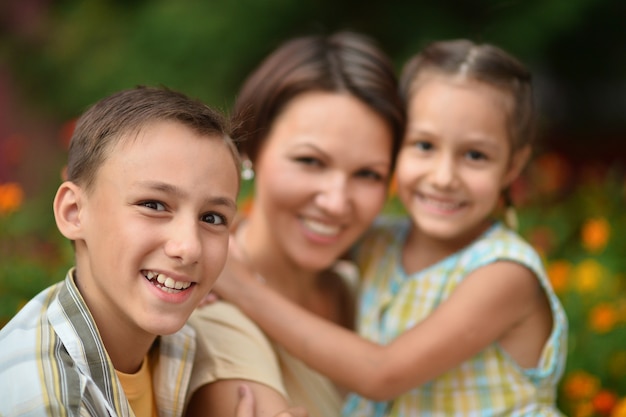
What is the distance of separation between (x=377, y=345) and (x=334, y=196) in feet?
1.52

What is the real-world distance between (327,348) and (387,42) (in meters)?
3.69

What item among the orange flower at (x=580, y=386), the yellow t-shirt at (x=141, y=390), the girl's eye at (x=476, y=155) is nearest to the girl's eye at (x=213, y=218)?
the yellow t-shirt at (x=141, y=390)

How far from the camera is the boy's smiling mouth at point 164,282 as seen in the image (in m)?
1.62

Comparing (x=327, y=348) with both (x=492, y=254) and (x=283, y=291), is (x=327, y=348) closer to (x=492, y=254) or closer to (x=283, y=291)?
(x=283, y=291)

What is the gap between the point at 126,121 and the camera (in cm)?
167

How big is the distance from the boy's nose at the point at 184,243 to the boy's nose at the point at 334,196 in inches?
30.8

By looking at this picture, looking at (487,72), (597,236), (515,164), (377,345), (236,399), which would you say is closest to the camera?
(236,399)

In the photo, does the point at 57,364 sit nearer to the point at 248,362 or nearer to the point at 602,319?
the point at 248,362

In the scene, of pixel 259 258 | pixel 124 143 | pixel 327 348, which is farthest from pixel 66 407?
pixel 259 258

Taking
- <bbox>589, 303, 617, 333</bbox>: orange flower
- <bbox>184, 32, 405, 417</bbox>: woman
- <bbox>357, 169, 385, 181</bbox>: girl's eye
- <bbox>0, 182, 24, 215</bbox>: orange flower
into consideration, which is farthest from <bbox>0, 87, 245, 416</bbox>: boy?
<bbox>589, 303, 617, 333</bbox>: orange flower

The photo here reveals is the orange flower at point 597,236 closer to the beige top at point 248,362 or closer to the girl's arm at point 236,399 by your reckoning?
the beige top at point 248,362

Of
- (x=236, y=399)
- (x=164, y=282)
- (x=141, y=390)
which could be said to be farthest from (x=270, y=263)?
(x=164, y=282)

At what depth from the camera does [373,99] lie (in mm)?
2410

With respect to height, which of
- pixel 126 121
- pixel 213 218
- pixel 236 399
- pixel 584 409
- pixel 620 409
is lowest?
pixel 584 409
